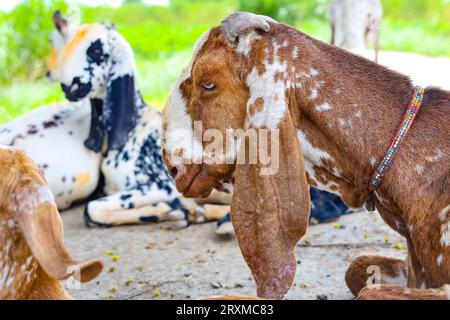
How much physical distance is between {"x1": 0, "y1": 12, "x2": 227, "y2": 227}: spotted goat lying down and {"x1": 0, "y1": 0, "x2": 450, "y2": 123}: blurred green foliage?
3.37m

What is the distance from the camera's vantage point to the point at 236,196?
123 inches

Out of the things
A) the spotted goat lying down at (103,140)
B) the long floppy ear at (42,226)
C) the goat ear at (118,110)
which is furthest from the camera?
the goat ear at (118,110)

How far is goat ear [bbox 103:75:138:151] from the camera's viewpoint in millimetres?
5992

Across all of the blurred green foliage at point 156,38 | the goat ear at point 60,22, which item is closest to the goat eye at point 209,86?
the goat ear at point 60,22

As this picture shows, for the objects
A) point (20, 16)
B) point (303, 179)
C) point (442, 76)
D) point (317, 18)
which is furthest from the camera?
point (317, 18)

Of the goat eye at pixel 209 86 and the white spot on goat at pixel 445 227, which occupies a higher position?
the goat eye at pixel 209 86

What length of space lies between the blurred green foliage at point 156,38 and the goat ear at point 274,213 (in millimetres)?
6670

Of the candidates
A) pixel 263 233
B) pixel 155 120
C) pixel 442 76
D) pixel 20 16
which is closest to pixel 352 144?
pixel 263 233

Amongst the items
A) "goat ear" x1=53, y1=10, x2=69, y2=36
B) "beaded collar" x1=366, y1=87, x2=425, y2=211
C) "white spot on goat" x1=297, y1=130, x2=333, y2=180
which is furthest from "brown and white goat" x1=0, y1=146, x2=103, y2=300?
"goat ear" x1=53, y1=10, x2=69, y2=36

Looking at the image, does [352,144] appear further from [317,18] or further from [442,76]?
[317,18]

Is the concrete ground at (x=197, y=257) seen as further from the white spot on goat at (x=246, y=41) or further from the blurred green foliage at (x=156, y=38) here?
the blurred green foliage at (x=156, y=38)

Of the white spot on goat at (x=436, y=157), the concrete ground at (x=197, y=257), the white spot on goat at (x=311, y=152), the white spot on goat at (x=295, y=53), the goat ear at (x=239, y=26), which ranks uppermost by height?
the goat ear at (x=239, y=26)

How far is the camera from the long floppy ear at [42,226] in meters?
2.39

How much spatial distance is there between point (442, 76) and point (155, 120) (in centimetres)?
318
